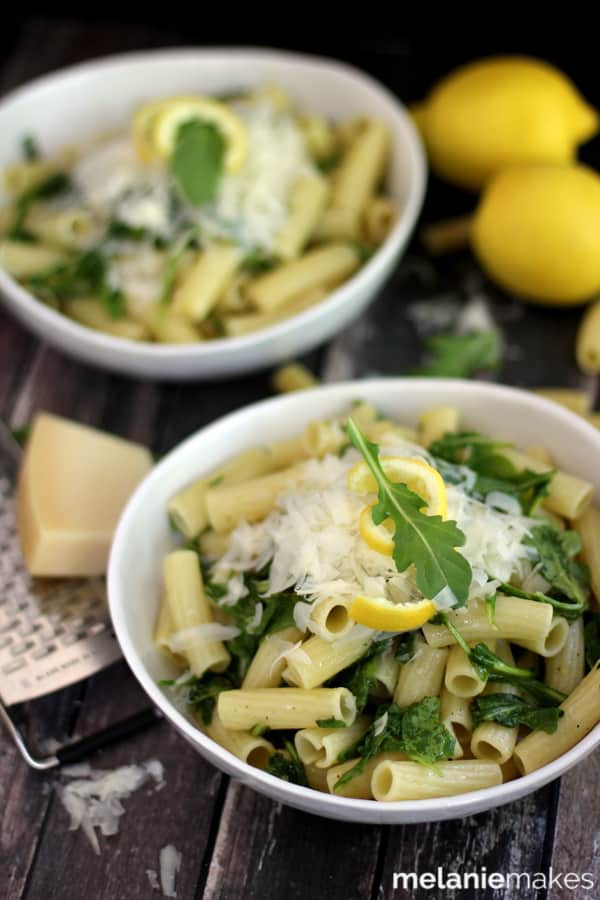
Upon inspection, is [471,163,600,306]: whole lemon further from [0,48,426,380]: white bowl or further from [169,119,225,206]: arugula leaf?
[169,119,225,206]: arugula leaf

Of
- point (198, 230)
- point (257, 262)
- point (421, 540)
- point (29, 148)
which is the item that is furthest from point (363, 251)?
point (421, 540)

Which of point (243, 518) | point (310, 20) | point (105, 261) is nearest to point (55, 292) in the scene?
point (105, 261)

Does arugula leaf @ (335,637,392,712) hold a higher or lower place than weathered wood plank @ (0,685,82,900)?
higher

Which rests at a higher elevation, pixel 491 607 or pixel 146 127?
pixel 146 127

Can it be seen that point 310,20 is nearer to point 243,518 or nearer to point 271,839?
point 243,518

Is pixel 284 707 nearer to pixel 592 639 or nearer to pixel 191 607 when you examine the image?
pixel 191 607

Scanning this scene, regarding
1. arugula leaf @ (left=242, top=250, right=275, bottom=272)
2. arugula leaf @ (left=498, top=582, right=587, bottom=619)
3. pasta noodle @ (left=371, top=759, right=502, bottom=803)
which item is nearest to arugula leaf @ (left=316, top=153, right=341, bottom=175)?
arugula leaf @ (left=242, top=250, right=275, bottom=272)
